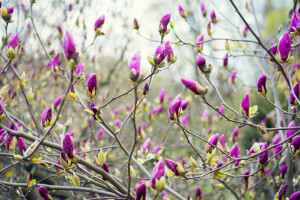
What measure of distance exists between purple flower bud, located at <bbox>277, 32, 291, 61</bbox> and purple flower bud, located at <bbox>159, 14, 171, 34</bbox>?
56cm

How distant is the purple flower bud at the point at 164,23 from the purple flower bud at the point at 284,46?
1.83 ft

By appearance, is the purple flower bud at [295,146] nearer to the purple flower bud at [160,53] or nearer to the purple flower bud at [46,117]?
the purple flower bud at [160,53]

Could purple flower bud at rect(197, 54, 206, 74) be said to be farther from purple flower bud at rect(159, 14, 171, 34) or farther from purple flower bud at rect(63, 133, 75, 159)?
purple flower bud at rect(63, 133, 75, 159)

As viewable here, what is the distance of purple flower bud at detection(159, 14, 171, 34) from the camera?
1.41m

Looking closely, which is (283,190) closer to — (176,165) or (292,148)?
(292,148)

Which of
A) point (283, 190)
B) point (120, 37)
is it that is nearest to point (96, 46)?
point (120, 37)

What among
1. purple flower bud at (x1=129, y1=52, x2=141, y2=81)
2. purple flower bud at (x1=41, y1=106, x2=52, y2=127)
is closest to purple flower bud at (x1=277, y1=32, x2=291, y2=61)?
purple flower bud at (x1=129, y1=52, x2=141, y2=81)

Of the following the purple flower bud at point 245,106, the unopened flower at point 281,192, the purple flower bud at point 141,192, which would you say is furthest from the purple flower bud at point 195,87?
the unopened flower at point 281,192

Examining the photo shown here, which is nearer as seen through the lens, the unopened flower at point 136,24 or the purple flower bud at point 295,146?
the purple flower bud at point 295,146

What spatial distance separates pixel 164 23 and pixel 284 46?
0.60 metres

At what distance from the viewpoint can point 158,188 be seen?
1.01 metres

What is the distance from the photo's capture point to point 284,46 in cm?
127

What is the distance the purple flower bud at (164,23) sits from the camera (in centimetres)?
141

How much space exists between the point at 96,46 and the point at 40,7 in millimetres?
932
